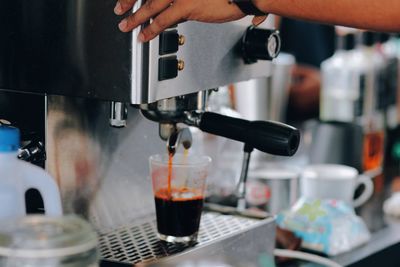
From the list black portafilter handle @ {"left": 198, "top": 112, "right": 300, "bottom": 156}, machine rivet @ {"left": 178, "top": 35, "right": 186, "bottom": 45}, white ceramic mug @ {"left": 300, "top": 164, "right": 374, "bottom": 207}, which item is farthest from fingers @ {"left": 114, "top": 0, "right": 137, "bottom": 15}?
white ceramic mug @ {"left": 300, "top": 164, "right": 374, "bottom": 207}

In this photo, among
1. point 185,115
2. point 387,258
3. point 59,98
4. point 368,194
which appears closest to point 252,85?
point 368,194

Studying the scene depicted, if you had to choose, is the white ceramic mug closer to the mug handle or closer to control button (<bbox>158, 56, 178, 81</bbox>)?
the mug handle

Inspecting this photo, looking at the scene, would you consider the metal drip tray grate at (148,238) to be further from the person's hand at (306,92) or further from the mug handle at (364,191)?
the person's hand at (306,92)

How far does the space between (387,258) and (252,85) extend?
0.60 meters

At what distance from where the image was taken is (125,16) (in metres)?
1.11

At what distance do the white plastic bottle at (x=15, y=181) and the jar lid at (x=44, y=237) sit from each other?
9cm

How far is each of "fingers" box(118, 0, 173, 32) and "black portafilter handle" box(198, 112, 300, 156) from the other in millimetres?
242

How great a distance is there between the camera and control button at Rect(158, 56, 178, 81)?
1.15 m

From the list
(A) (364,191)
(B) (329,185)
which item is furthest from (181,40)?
(A) (364,191)

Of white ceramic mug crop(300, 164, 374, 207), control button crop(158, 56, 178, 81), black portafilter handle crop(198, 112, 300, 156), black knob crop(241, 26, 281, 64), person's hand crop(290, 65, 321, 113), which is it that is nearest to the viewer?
control button crop(158, 56, 178, 81)

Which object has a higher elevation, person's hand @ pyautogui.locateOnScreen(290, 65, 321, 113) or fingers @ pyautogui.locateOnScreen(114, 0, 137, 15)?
fingers @ pyautogui.locateOnScreen(114, 0, 137, 15)

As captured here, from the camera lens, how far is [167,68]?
3.81 ft

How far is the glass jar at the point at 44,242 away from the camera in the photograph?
0.92 metres

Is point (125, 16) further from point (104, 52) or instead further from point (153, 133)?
point (153, 133)
